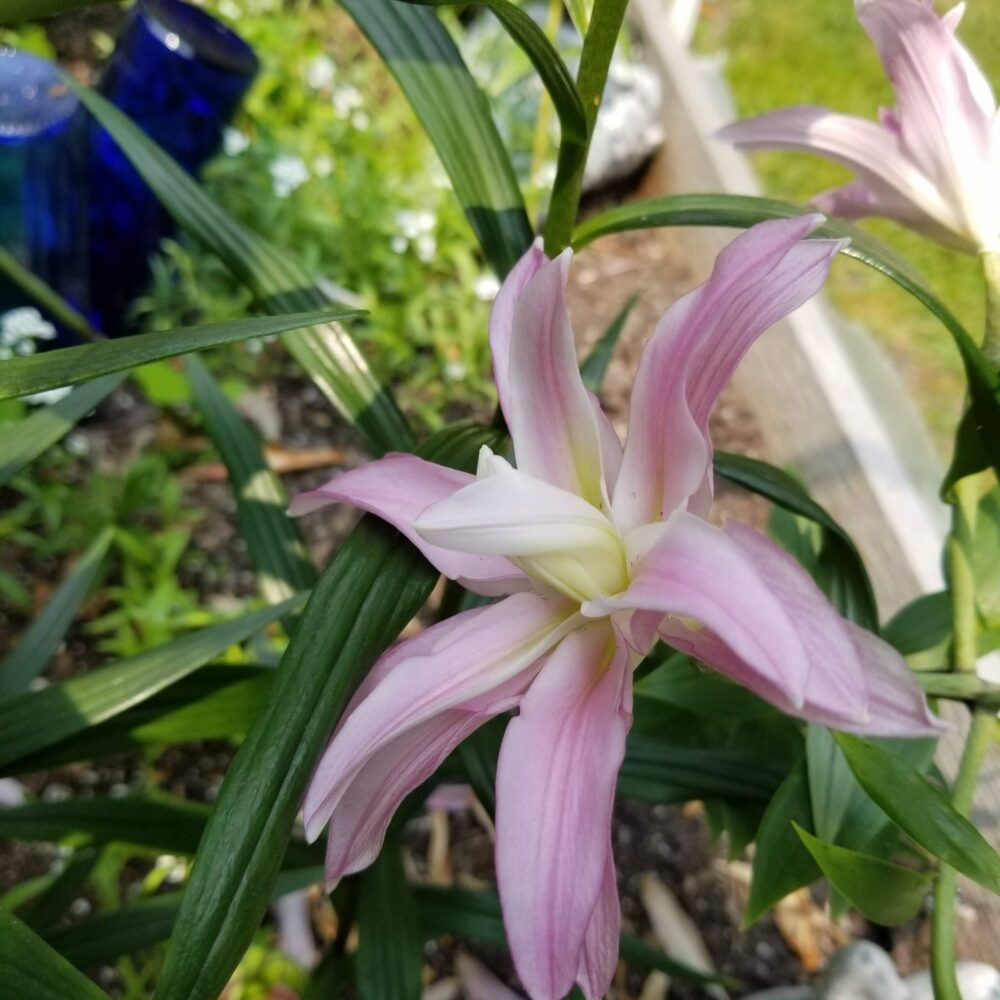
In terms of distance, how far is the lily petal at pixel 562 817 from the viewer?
0.36 meters

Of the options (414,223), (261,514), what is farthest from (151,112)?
(261,514)

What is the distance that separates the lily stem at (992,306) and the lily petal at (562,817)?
0.99 ft

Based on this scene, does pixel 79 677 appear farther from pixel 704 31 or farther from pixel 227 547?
pixel 704 31

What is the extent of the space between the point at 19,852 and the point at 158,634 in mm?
296

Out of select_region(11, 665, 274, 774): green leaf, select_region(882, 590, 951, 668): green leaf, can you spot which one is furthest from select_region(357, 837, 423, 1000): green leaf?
select_region(882, 590, 951, 668): green leaf

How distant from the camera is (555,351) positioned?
0.41 meters

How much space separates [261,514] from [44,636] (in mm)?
227

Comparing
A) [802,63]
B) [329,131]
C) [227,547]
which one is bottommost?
[227,547]

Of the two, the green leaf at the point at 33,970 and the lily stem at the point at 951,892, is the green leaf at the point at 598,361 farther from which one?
the green leaf at the point at 33,970

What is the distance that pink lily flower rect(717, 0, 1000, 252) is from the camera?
0.56 meters

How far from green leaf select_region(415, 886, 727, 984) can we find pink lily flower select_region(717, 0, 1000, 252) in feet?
2.12

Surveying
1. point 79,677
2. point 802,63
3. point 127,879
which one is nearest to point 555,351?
point 79,677

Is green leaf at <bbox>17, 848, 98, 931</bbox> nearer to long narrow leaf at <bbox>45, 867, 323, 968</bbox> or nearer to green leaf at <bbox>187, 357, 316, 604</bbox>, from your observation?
long narrow leaf at <bbox>45, 867, 323, 968</bbox>

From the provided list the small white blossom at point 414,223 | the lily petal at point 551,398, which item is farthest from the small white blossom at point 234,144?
the lily petal at point 551,398
